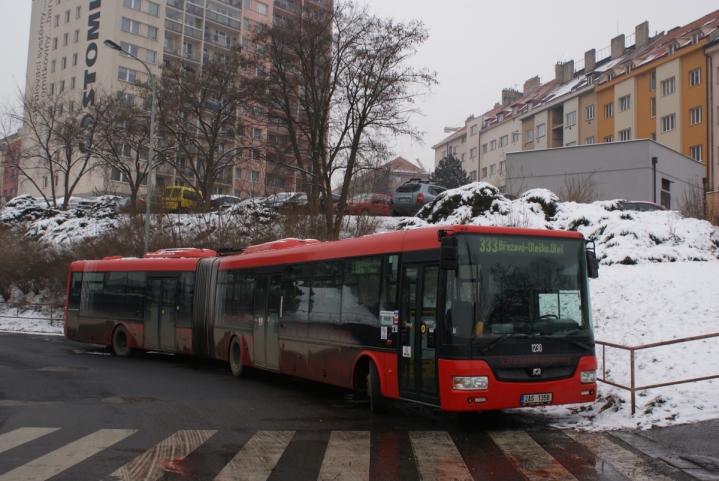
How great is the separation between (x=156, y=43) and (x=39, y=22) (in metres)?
15.3

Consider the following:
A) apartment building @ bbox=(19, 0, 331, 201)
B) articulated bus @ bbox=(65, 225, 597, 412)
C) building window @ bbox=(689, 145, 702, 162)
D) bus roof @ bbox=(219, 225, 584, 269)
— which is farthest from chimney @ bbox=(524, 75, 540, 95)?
articulated bus @ bbox=(65, 225, 597, 412)

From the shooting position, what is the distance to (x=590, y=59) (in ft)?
236

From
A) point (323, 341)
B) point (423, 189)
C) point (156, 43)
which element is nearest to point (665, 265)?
point (323, 341)

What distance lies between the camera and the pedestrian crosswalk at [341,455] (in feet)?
22.6

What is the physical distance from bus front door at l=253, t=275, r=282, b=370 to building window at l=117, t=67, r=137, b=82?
2298 inches

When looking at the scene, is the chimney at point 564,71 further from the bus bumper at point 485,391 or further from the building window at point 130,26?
the bus bumper at point 485,391

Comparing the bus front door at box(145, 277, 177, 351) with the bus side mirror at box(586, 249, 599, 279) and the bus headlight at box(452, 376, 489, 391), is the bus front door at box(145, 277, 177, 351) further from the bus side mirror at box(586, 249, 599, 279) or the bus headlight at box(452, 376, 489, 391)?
the bus side mirror at box(586, 249, 599, 279)

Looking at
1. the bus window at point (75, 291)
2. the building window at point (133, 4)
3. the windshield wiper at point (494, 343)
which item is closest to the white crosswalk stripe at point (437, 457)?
the windshield wiper at point (494, 343)

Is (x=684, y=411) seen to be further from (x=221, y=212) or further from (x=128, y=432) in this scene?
(x=221, y=212)

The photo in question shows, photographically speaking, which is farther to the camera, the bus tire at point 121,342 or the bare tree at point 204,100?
the bare tree at point 204,100

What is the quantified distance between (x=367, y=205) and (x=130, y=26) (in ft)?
A: 165

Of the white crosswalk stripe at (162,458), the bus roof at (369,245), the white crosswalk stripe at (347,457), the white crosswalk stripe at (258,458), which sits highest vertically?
the bus roof at (369,245)

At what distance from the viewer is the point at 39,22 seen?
252 feet

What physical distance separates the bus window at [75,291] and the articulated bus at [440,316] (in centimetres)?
1000
